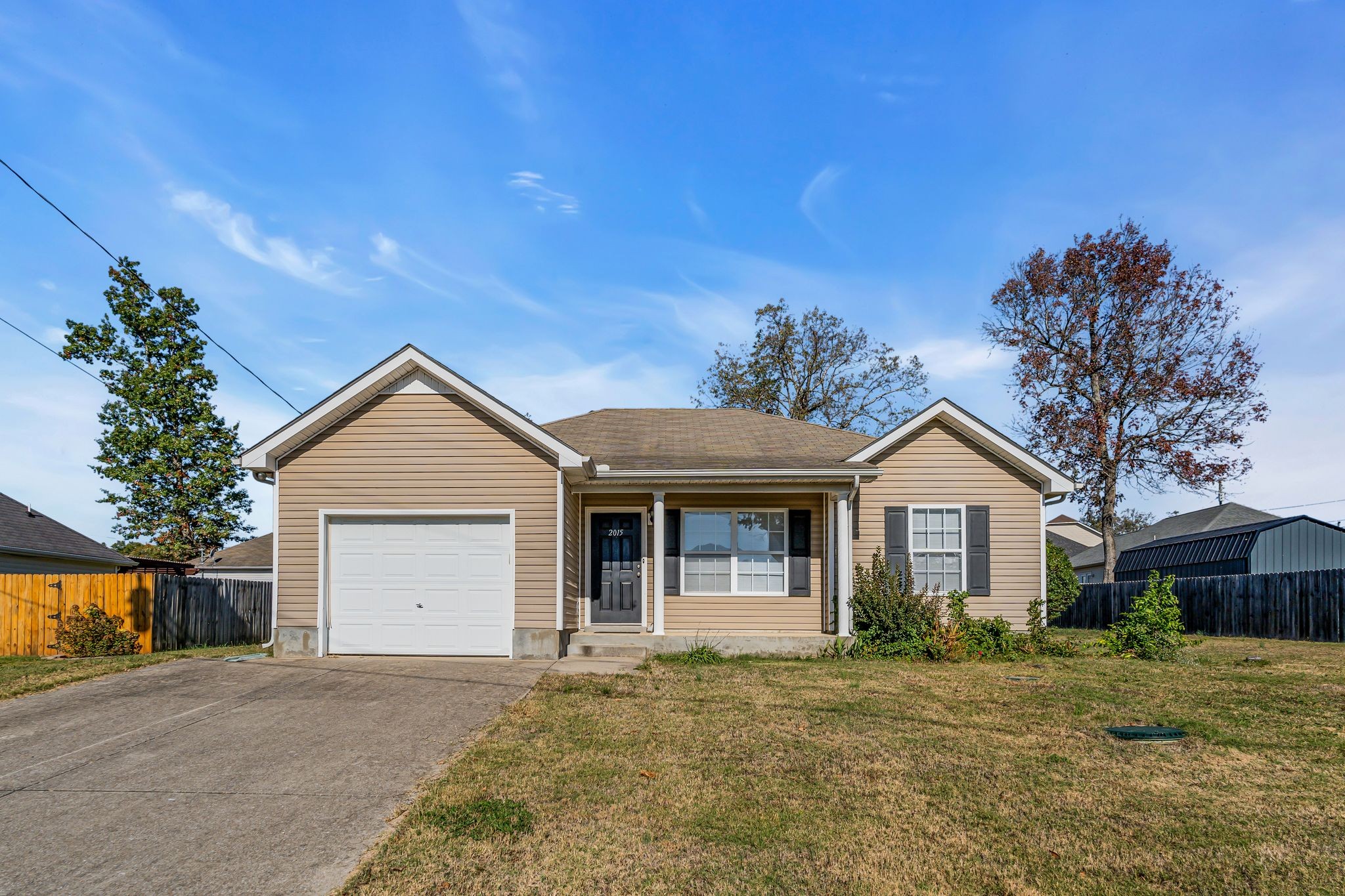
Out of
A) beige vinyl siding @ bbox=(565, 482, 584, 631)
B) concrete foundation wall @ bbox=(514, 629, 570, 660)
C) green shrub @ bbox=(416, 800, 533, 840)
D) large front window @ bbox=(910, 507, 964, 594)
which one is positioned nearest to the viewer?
green shrub @ bbox=(416, 800, 533, 840)

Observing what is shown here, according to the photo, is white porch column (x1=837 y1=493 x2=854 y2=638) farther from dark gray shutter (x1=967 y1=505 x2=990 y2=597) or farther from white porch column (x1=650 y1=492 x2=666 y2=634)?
white porch column (x1=650 y1=492 x2=666 y2=634)

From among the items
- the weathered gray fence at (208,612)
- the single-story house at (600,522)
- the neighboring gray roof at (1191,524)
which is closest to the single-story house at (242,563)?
the weathered gray fence at (208,612)

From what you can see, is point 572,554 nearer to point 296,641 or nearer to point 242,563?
point 296,641

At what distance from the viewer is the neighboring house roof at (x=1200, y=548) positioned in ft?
104

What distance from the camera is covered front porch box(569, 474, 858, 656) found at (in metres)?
15.1

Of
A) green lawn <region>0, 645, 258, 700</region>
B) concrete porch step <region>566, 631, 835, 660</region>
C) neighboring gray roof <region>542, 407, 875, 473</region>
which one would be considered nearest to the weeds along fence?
green lawn <region>0, 645, 258, 700</region>

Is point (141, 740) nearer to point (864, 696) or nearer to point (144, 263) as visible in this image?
point (864, 696)

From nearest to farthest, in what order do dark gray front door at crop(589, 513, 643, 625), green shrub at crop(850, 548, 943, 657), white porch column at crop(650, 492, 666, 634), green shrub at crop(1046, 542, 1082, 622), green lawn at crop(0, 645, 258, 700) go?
1. green lawn at crop(0, 645, 258, 700)
2. green shrub at crop(850, 548, 943, 657)
3. white porch column at crop(650, 492, 666, 634)
4. dark gray front door at crop(589, 513, 643, 625)
5. green shrub at crop(1046, 542, 1082, 622)

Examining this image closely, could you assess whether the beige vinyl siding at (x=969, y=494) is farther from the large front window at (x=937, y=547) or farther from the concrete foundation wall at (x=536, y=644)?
the concrete foundation wall at (x=536, y=644)

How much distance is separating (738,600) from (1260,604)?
558 inches

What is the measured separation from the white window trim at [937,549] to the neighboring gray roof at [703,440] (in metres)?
1.16

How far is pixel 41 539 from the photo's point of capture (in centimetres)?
2333

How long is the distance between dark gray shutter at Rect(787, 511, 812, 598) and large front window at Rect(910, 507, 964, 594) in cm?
179

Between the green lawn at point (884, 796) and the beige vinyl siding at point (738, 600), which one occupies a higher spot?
the beige vinyl siding at point (738, 600)
